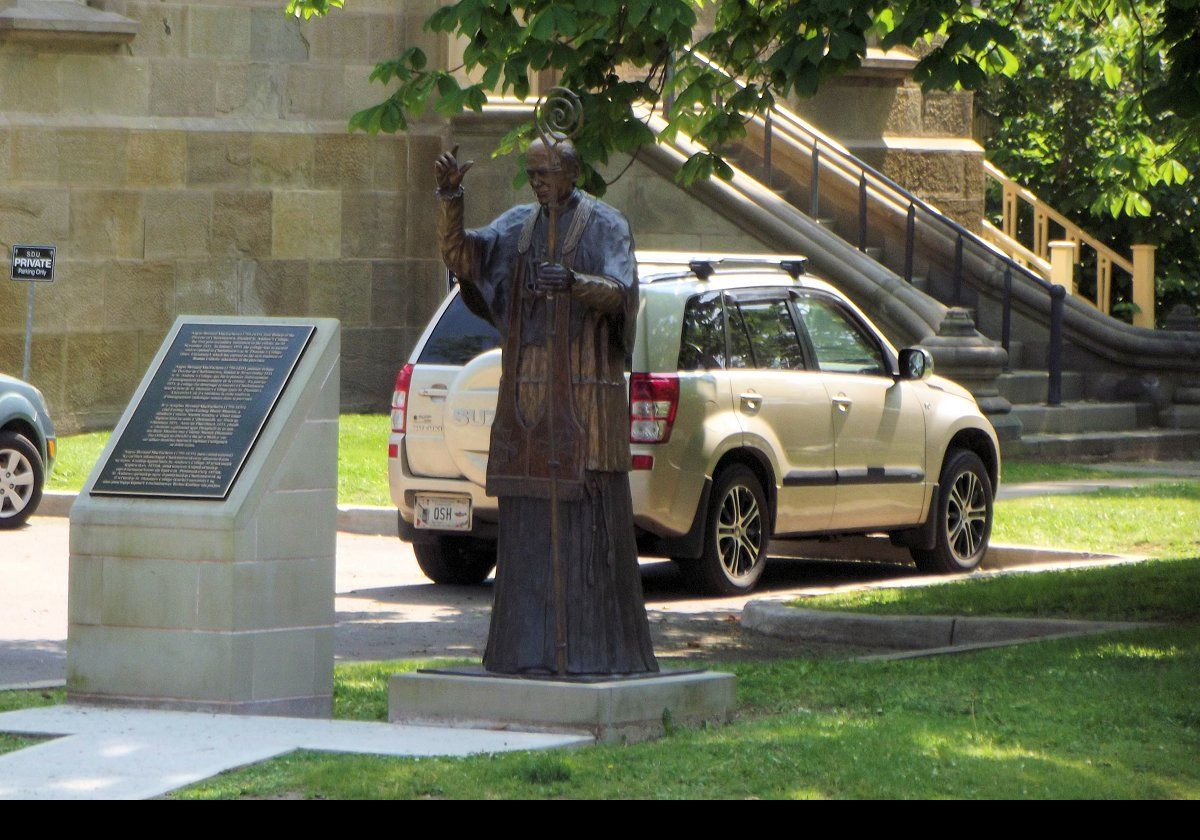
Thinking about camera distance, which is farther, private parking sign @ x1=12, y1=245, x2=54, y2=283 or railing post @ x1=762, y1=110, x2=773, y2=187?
railing post @ x1=762, y1=110, x2=773, y2=187

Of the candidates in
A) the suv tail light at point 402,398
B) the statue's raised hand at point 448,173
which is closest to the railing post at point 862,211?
the suv tail light at point 402,398

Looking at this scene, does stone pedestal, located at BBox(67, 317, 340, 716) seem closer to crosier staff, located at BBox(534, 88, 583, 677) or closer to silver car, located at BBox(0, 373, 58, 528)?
crosier staff, located at BBox(534, 88, 583, 677)

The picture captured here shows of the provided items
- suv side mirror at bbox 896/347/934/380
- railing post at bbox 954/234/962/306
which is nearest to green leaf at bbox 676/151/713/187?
suv side mirror at bbox 896/347/934/380

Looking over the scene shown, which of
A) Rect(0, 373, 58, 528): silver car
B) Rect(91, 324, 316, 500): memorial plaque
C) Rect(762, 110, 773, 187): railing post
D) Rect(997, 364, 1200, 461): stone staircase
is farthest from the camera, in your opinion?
Rect(762, 110, 773, 187): railing post

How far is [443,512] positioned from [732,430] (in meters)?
1.75

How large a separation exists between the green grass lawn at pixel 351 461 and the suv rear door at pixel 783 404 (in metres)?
4.07

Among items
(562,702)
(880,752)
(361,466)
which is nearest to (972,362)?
(361,466)

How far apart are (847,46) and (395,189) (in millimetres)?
11600

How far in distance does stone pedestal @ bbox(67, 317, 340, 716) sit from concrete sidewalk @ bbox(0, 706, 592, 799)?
0.16 metres

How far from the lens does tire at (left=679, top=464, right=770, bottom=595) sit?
39.2 ft

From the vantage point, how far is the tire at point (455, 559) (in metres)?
12.7

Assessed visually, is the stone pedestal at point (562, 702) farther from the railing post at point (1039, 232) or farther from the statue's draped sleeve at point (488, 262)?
the railing post at point (1039, 232)

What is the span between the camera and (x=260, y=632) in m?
7.63
